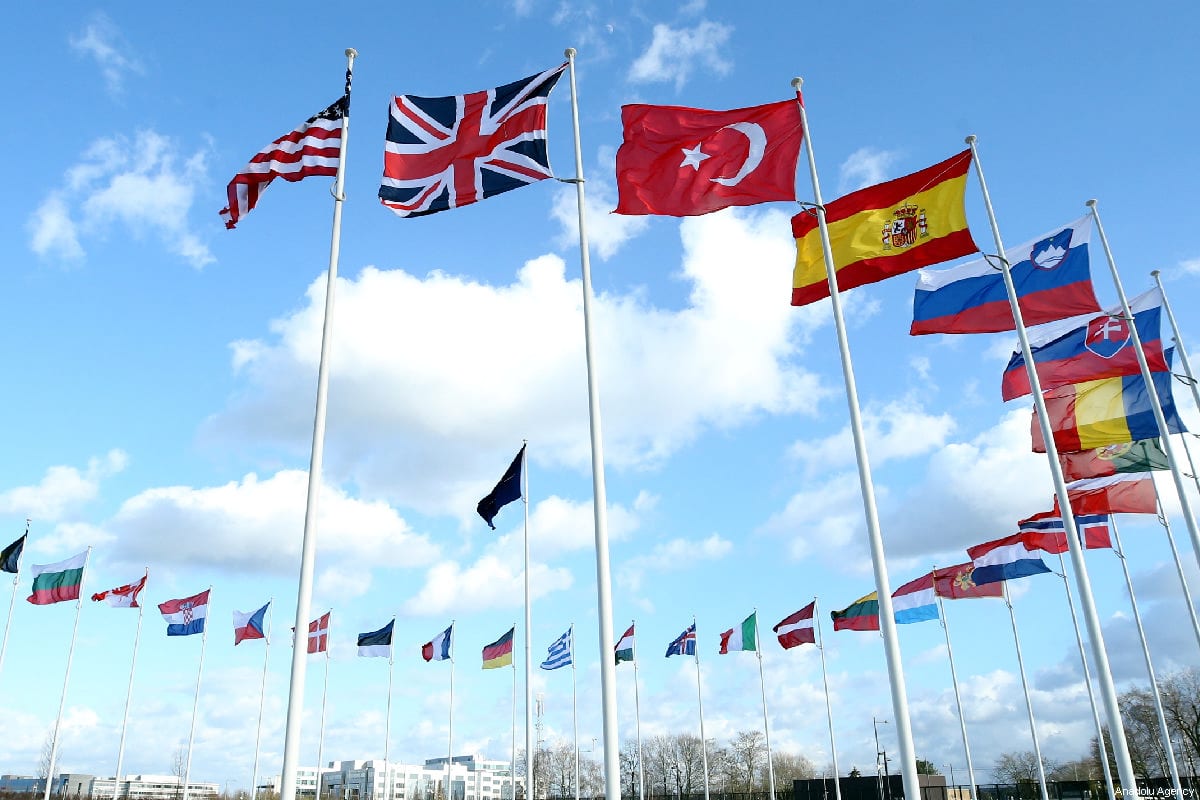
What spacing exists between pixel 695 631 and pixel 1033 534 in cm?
2669

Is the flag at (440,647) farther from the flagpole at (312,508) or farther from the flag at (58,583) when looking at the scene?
the flagpole at (312,508)

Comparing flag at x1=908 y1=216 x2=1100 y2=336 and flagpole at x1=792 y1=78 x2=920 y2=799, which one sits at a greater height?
flag at x1=908 y1=216 x2=1100 y2=336

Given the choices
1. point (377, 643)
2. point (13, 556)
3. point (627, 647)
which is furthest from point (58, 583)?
point (627, 647)

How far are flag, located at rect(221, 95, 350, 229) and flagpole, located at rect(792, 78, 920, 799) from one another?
8.58 metres

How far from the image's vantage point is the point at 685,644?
5434 centimetres

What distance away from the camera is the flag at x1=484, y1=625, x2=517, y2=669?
48300mm

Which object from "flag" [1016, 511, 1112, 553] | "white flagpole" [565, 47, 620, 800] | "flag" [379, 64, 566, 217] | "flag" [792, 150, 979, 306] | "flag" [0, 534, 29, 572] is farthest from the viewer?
"flag" [0, 534, 29, 572]

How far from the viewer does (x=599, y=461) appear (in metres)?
13.8

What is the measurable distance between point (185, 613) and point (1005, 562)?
134ft

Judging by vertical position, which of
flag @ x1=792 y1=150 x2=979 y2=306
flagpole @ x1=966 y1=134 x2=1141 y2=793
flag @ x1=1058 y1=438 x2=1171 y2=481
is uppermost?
flag @ x1=792 y1=150 x2=979 y2=306

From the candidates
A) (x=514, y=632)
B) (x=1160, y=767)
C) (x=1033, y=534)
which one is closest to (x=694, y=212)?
(x=1033, y=534)

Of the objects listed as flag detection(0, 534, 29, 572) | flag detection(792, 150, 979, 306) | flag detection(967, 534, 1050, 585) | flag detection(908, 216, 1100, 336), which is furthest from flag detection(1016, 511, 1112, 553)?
flag detection(0, 534, 29, 572)

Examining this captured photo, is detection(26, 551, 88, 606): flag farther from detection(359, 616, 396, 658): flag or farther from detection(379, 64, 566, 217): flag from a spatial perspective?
detection(379, 64, 566, 217): flag

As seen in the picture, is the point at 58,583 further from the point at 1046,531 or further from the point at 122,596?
the point at 1046,531
